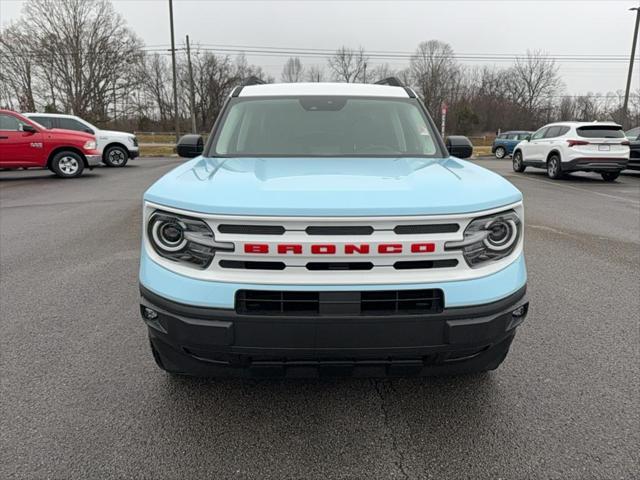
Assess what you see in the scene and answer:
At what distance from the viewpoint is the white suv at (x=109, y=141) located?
1524 cm

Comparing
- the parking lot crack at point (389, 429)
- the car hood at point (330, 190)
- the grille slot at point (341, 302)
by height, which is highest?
the car hood at point (330, 190)

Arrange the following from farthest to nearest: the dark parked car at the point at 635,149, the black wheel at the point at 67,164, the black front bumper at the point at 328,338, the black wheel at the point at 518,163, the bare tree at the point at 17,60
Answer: the bare tree at the point at 17,60 → the black wheel at the point at 518,163 → the dark parked car at the point at 635,149 → the black wheel at the point at 67,164 → the black front bumper at the point at 328,338

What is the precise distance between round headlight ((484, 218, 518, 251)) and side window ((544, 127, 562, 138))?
45.2 ft

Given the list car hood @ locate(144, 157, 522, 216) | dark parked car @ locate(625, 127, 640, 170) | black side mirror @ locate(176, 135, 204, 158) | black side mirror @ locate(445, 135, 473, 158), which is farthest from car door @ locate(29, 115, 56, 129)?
dark parked car @ locate(625, 127, 640, 170)

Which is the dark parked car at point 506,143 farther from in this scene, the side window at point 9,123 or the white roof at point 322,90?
the white roof at point 322,90

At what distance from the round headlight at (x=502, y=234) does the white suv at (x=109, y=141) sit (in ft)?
53.5

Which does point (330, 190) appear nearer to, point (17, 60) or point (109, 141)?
point (109, 141)

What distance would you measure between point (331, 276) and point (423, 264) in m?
0.40

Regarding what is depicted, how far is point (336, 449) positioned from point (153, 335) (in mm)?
1006

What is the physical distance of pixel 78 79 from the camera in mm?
38844

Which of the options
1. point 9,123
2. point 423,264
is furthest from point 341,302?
point 9,123

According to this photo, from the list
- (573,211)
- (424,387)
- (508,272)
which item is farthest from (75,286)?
(573,211)

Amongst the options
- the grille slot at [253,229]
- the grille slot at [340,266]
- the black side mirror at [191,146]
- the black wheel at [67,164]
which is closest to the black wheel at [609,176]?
the black side mirror at [191,146]

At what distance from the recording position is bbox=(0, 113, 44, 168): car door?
11789mm
